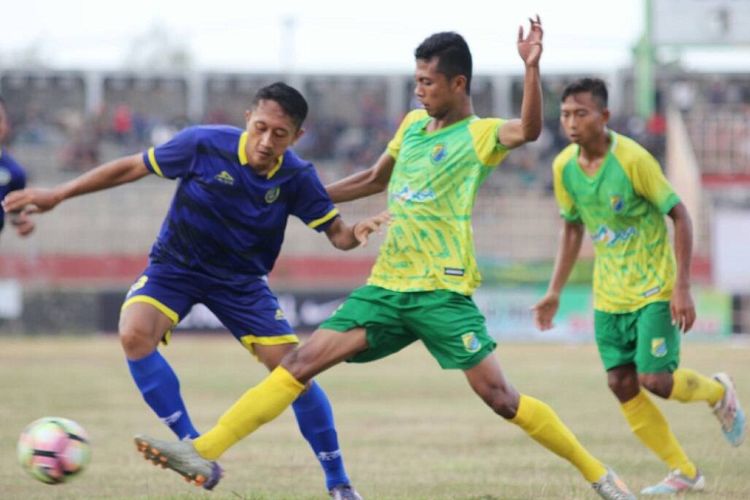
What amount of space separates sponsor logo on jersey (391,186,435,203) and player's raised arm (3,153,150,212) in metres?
1.34

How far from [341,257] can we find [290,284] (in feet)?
5.39

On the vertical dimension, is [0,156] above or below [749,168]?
above

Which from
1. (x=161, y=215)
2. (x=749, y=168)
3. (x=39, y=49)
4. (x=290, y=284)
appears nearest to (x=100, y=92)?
(x=161, y=215)

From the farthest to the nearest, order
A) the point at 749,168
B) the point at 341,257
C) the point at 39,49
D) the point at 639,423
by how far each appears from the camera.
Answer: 1. the point at 39,49
2. the point at 749,168
3. the point at 341,257
4. the point at 639,423

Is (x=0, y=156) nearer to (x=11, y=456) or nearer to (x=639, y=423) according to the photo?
(x=11, y=456)

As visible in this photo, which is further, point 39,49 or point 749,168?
point 39,49

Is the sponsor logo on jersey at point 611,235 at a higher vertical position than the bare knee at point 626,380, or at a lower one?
higher

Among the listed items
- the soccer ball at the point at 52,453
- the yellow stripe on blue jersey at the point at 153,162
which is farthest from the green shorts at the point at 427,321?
the soccer ball at the point at 52,453

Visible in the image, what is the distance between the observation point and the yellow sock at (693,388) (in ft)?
29.6

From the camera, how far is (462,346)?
7.27m

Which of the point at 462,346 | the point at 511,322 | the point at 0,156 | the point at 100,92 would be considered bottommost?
the point at 511,322

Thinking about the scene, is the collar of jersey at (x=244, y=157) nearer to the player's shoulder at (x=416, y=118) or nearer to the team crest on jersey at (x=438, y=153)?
the player's shoulder at (x=416, y=118)

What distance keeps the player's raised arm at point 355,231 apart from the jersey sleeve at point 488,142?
58cm

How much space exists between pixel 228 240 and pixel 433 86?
56.3 inches
